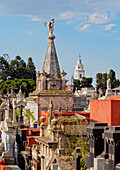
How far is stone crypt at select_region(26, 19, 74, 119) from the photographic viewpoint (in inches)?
1220

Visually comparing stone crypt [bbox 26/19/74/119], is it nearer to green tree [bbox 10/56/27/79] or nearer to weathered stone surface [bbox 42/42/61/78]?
weathered stone surface [bbox 42/42/61/78]

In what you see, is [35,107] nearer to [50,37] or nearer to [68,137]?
[50,37]

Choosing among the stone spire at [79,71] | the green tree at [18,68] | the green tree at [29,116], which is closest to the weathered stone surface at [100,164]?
the green tree at [29,116]

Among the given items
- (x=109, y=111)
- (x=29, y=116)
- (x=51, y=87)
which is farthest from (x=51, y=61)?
(x=109, y=111)

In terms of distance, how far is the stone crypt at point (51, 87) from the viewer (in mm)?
30984

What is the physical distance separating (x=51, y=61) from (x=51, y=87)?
89.2 inches

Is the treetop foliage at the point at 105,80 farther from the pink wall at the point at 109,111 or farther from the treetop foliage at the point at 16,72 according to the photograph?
the pink wall at the point at 109,111

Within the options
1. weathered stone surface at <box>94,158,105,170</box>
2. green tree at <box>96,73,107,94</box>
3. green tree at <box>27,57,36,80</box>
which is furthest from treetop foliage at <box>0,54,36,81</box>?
weathered stone surface at <box>94,158,105,170</box>

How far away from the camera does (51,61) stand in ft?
103

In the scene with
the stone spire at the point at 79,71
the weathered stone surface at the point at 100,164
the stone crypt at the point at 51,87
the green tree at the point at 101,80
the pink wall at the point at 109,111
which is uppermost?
the stone spire at the point at 79,71

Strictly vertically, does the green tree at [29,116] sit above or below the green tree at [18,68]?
below

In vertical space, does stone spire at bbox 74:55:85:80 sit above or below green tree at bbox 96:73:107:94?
above

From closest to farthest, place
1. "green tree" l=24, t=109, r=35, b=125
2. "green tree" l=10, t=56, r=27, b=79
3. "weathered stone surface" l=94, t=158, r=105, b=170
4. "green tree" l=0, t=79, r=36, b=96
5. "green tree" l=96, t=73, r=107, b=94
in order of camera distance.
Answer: "weathered stone surface" l=94, t=158, r=105, b=170 < "green tree" l=24, t=109, r=35, b=125 < "green tree" l=0, t=79, r=36, b=96 < "green tree" l=10, t=56, r=27, b=79 < "green tree" l=96, t=73, r=107, b=94

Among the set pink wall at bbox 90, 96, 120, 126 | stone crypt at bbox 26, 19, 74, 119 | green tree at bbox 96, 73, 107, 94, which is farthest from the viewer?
green tree at bbox 96, 73, 107, 94
